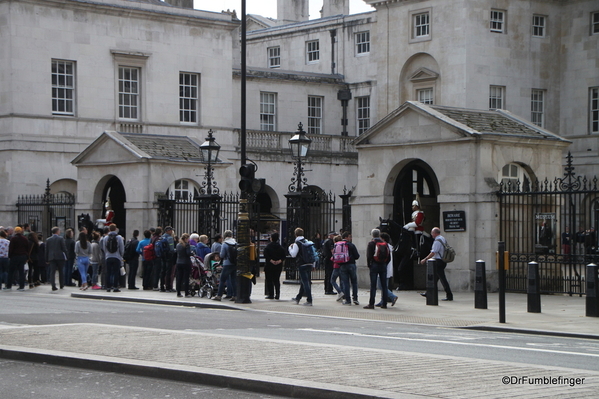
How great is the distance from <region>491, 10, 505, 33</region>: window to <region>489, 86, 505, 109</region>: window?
260 centimetres

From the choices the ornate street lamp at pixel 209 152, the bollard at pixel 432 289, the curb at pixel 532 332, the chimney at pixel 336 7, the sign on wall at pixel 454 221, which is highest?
the chimney at pixel 336 7

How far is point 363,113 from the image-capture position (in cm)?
4972

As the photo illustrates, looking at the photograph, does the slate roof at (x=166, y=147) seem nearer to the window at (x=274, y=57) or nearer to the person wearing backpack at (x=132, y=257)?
the person wearing backpack at (x=132, y=257)

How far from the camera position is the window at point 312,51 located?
56188mm

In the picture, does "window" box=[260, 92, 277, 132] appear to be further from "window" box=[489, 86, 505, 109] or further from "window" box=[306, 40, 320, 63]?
"window" box=[489, 86, 505, 109]

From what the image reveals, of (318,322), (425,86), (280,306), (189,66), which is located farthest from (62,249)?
(425,86)

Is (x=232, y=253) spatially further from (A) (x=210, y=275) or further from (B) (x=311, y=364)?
(B) (x=311, y=364)

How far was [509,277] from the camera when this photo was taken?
932 inches

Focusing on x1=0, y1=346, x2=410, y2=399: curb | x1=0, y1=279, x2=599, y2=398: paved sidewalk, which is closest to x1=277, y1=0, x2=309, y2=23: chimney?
x1=0, y1=279, x2=599, y2=398: paved sidewalk

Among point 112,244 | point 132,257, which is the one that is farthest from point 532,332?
point 132,257

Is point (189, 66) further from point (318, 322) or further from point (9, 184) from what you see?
point (318, 322)

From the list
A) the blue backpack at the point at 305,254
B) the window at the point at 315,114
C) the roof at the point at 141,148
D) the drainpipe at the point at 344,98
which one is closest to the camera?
the blue backpack at the point at 305,254

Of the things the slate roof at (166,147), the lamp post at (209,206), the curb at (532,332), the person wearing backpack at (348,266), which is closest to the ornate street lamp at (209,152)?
the lamp post at (209,206)

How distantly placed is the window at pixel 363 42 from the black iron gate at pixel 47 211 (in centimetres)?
2119
